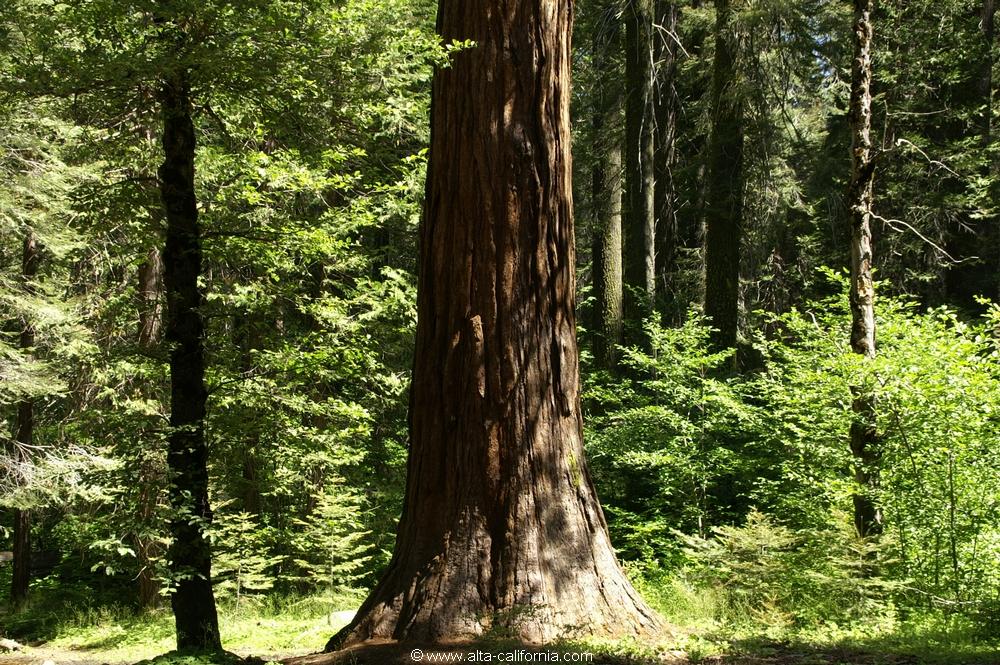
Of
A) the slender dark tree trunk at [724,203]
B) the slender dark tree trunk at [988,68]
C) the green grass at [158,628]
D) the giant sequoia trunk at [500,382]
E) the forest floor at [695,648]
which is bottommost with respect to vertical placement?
the green grass at [158,628]

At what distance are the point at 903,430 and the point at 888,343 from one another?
1.86 meters

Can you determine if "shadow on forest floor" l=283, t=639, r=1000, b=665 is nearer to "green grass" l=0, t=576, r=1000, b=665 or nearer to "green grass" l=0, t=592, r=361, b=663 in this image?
"green grass" l=0, t=576, r=1000, b=665

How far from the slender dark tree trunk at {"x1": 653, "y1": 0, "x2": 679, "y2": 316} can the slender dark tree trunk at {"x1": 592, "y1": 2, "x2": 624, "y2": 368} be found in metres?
0.97

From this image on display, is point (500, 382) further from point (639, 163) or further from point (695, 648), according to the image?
point (639, 163)

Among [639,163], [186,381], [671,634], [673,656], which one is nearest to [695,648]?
[673,656]

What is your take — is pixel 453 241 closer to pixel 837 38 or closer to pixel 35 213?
pixel 35 213

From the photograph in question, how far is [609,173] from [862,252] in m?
11.2

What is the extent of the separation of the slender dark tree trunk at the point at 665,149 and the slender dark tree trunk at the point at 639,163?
454 millimetres

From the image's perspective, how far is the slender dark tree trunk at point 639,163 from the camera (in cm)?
1520

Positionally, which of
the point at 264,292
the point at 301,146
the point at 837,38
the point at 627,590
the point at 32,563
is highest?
the point at 837,38

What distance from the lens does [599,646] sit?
174 inches

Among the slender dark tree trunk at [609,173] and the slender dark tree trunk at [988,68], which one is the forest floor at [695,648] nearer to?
the slender dark tree trunk at [609,173]

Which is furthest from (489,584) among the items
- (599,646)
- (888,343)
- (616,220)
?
(616,220)

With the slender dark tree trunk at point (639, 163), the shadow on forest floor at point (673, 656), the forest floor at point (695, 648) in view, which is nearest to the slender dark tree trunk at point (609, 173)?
the slender dark tree trunk at point (639, 163)
